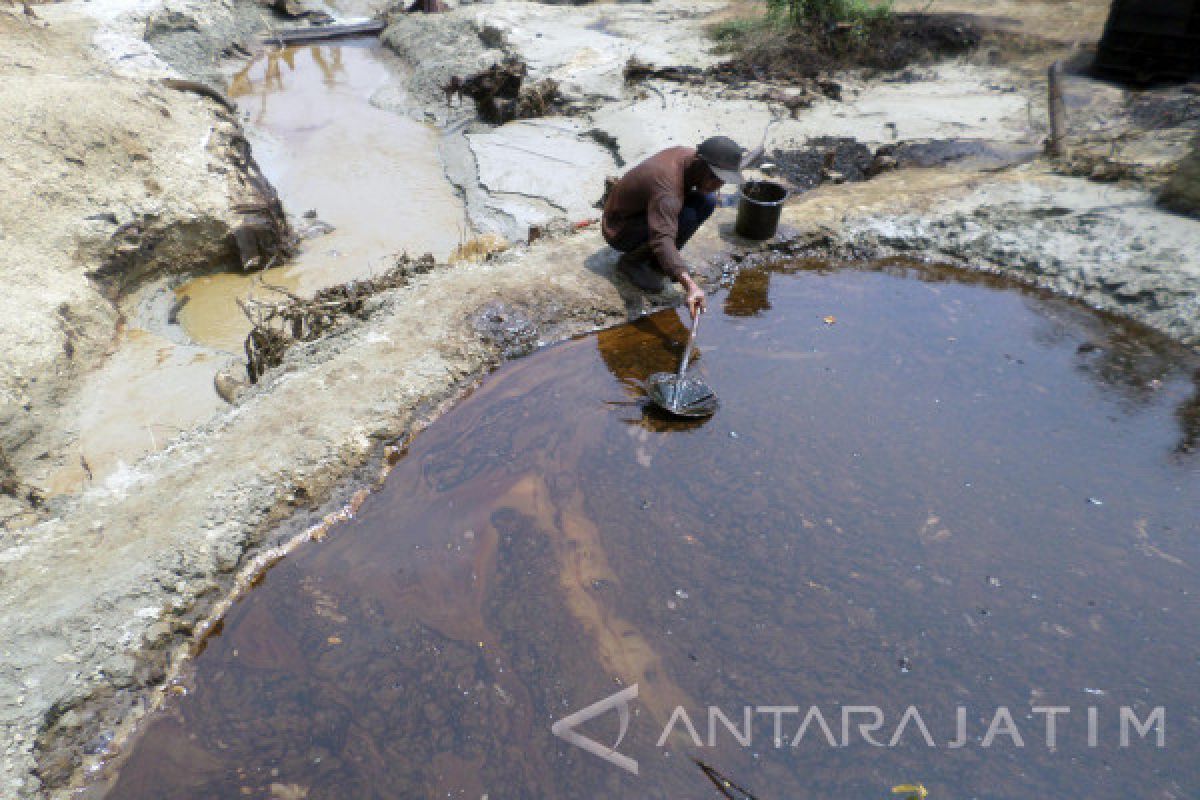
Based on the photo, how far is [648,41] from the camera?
11.6 meters

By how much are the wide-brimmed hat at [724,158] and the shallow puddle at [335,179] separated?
3151 millimetres

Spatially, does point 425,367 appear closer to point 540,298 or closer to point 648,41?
point 540,298

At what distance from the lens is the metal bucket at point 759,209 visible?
533 centimetres

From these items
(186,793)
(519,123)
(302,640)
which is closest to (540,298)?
(302,640)

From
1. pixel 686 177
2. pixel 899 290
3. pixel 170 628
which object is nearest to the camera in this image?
pixel 170 628

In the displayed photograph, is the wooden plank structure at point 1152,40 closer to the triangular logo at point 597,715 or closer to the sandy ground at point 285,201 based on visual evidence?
the sandy ground at point 285,201

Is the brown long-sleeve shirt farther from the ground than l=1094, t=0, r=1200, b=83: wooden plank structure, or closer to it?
closer to it

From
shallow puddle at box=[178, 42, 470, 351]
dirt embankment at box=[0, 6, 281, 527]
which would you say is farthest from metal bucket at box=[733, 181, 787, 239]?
dirt embankment at box=[0, 6, 281, 527]

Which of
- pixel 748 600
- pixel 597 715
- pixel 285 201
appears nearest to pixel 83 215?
pixel 285 201

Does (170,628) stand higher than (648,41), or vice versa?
(648,41)

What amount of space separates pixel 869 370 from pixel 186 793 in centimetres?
415

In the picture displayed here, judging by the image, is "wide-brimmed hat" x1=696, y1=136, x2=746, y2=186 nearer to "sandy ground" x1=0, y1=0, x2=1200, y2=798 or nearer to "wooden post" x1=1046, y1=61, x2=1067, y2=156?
"sandy ground" x1=0, y1=0, x2=1200, y2=798

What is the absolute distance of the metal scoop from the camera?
393 cm

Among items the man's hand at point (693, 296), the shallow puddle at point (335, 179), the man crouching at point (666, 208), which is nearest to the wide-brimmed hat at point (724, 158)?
the man crouching at point (666, 208)
